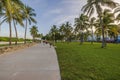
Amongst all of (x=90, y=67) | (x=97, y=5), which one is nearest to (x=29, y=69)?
(x=90, y=67)

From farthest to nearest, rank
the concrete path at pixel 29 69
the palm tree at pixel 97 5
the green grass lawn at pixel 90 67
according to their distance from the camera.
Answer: the palm tree at pixel 97 5
the green grass lawn at pixel 90 67
the concrete path at pixel 29 69

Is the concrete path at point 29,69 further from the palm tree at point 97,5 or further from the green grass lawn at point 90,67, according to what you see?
the palm tree at point 97,5

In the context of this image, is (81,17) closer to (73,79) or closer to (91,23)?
(91,23)

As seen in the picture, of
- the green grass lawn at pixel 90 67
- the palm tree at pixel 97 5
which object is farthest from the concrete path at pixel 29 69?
the palm tree at pixel 97 5

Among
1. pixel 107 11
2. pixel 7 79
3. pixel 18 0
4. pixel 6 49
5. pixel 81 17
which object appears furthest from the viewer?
pixel 81 17

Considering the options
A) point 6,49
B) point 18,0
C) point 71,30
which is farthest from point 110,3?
point 71,30

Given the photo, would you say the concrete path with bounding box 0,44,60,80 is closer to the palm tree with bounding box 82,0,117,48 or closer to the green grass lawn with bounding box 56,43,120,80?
the green grass lawn with bounding box 56,43,120,80

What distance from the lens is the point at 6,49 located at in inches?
701

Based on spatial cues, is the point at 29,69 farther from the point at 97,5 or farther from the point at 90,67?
the point at 97,5

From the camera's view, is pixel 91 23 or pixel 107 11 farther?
pixel 91 23

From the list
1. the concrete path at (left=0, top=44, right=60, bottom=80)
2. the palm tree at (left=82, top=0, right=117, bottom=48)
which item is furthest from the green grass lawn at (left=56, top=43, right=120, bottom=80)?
the palm tree at (left=82, top=0, right=117, bottom=48)

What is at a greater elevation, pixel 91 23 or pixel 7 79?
pixel 91 23

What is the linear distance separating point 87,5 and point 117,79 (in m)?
27.8

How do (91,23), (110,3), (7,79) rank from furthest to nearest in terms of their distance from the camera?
1. (91,23)
2. (110,3)
3. (7,79)
